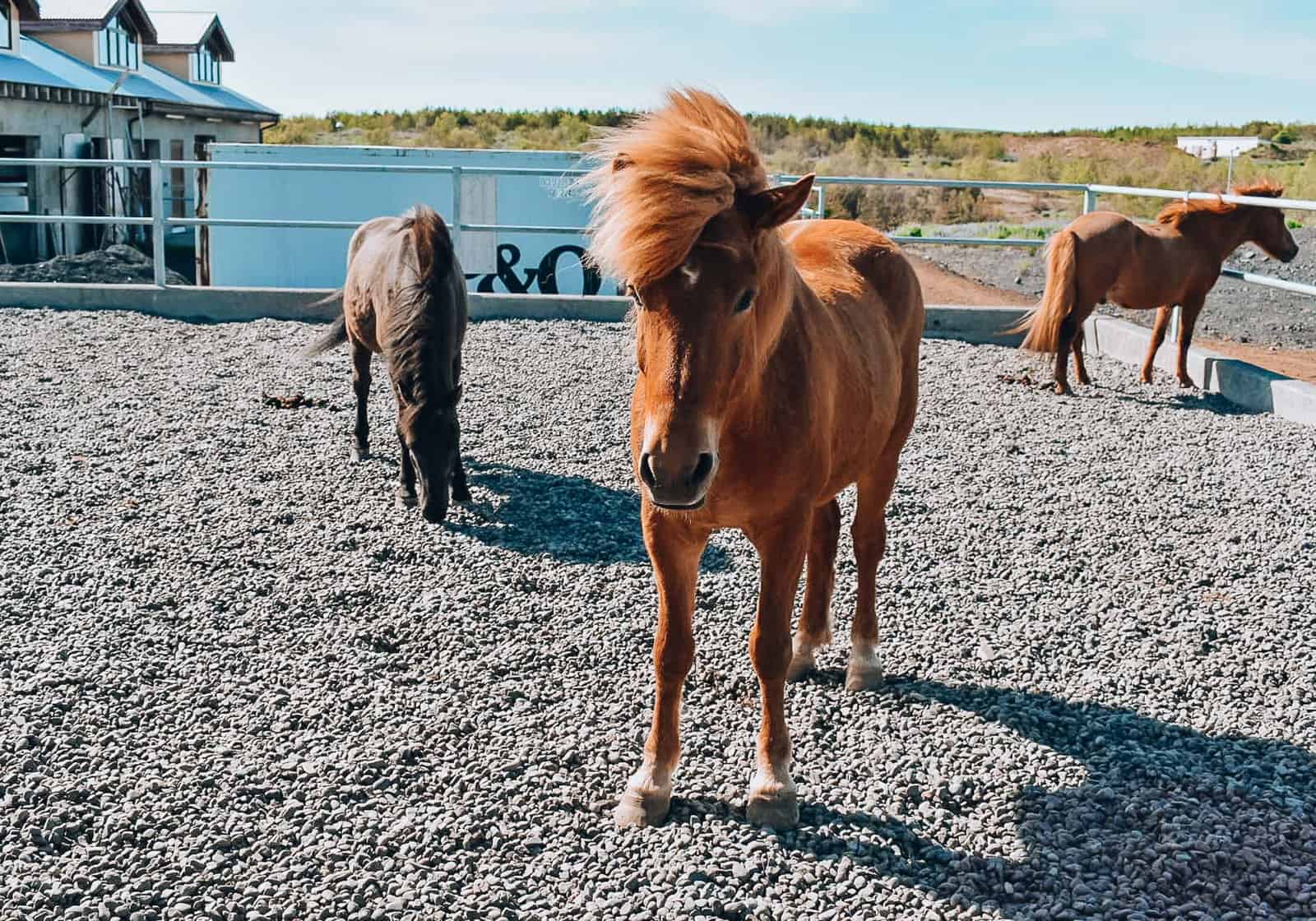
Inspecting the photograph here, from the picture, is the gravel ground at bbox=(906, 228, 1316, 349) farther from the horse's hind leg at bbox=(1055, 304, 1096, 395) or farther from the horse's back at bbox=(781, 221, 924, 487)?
the horse's back at bbox=(781, 221, 924, 487)

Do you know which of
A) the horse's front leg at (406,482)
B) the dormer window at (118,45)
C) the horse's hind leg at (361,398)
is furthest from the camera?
the dormer window at (118,45)

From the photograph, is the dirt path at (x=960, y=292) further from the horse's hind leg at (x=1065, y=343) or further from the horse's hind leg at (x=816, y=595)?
the horse's hind leg at (x=816, y=595)

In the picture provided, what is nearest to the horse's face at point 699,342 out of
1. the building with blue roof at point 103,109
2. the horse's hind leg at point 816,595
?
the horse's hind leg at point 816,595

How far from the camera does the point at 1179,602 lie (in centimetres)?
453

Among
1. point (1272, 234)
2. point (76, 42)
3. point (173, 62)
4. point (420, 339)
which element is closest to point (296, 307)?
point (420, 339)

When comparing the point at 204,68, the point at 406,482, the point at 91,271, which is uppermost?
the point at 204,68

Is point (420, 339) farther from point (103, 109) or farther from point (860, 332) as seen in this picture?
point (103, 109)

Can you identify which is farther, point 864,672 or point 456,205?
point 456,205

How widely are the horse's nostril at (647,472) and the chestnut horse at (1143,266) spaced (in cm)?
691

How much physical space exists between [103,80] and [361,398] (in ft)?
66.3

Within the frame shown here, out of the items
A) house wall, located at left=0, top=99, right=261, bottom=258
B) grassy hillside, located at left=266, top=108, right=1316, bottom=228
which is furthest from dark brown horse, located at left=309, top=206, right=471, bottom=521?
grassy hillside, located at left=266, top=108, right=1316, bottom=228

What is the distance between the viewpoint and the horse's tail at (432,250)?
5766mm

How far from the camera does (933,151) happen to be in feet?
152

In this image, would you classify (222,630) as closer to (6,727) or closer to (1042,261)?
(6,727)
